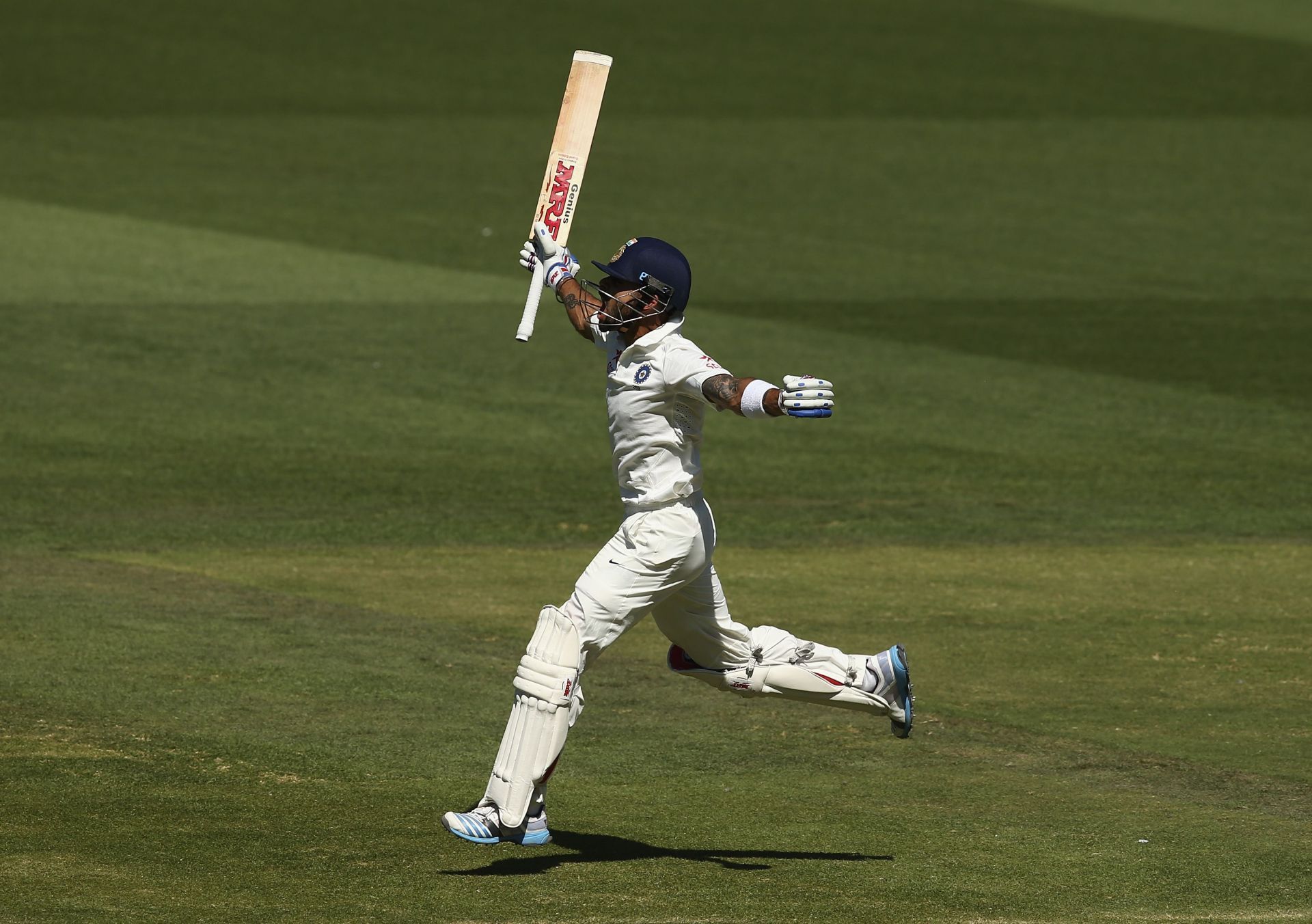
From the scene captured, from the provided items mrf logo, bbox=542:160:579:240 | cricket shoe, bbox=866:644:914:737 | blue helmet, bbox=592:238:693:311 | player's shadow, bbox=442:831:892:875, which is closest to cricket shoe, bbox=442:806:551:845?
player's shadow, bbox=442:831:892:875

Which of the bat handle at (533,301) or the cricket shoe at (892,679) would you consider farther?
the bat handle at (533,301)

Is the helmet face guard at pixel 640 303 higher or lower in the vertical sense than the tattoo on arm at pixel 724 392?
higher

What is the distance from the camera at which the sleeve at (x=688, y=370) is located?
806 centimetres

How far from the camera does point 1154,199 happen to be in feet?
104

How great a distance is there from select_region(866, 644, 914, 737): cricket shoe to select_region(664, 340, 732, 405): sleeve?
1.44 metres

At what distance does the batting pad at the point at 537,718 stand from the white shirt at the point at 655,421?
0.69 metres

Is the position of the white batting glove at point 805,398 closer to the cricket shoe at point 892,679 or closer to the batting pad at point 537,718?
the batting pad at point 537,718

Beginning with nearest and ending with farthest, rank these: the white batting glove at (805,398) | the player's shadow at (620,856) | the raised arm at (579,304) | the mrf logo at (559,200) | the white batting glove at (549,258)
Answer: the white batting glove at (805,398) < the player's shadow at (620,856) < the raised arm at (579,304) < the white batting glove at (549,258) < the mrf logo at (559,200)

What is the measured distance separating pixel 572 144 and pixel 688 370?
186cm

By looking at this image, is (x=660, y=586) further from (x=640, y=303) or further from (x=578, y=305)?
(x=578, y=305)

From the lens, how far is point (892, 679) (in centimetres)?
871

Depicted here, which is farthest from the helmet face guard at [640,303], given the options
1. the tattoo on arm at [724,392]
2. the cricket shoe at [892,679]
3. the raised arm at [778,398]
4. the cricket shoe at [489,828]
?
the cricket shoe at [489,828]

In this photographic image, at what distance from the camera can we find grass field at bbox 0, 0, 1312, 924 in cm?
830

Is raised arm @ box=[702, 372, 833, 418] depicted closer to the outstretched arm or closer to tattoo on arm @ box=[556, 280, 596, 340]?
the outstretched arm
